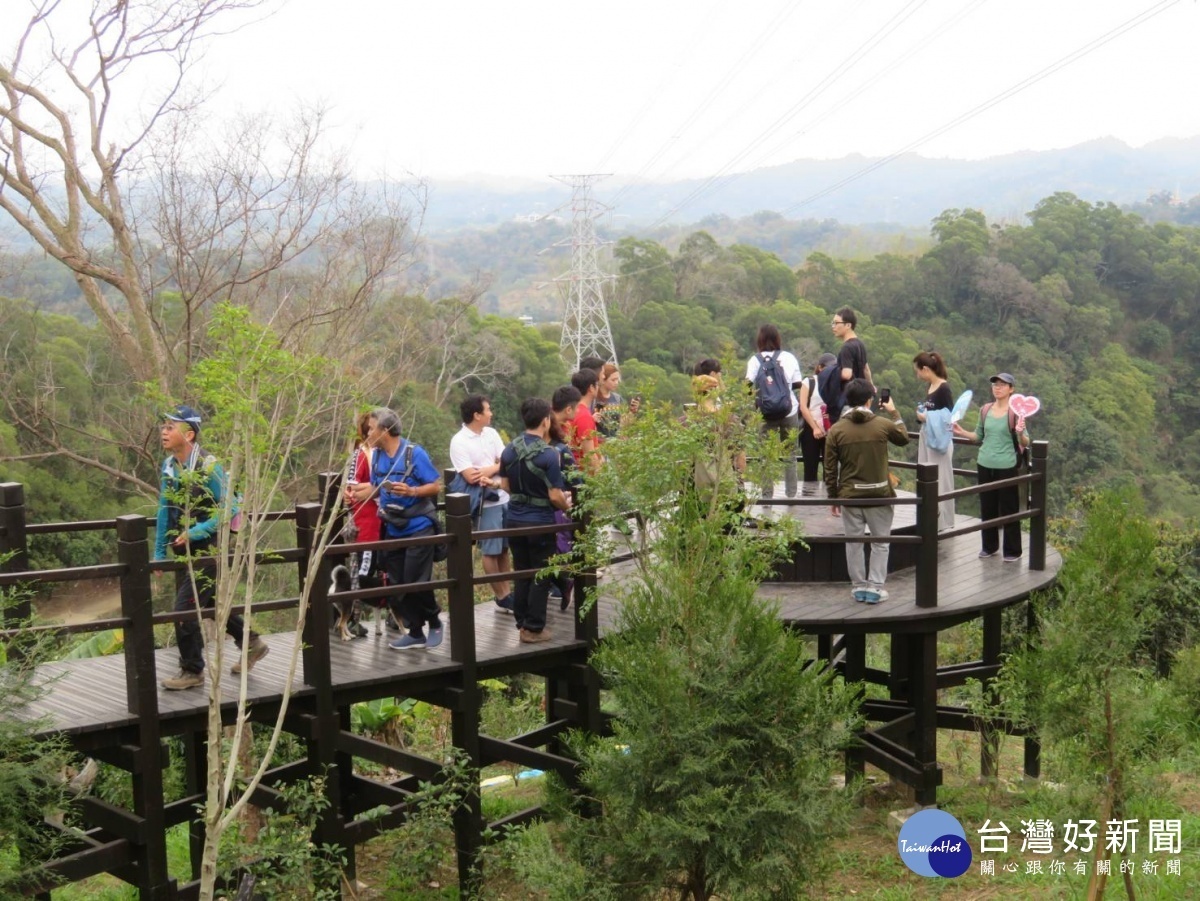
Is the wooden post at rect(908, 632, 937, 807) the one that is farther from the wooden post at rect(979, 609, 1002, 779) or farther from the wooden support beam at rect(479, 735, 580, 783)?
the wooden support beam at rect(479, 735, 580, 783)

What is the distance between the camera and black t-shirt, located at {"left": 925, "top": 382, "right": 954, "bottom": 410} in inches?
342

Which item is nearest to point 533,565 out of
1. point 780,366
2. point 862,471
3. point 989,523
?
point 862,471

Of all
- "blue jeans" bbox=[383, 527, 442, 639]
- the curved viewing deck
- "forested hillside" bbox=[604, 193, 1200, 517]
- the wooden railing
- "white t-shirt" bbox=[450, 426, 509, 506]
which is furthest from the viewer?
"forested hillside" bbox=[604, 193, 1200, 517]

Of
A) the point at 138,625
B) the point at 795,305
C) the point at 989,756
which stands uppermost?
the point at 795,305

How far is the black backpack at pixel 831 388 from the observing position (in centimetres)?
917

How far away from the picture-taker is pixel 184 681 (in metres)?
6.24

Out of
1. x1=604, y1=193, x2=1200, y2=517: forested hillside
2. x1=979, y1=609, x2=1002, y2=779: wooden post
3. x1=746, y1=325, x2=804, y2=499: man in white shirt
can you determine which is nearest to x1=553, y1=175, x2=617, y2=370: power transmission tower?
x1=604, y1=193, x2=1200, y2=517: forested hillside

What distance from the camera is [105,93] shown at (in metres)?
10.7

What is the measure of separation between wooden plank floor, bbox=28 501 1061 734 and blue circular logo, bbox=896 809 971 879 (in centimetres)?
123

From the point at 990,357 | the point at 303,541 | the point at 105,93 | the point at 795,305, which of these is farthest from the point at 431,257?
the point at 303,541

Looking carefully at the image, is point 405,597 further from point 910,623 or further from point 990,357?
point 990,357

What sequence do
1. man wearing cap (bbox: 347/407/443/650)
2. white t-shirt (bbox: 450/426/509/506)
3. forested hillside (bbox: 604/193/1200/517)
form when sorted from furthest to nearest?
forested hillside (bbox: 604/193/1200/517), white t-shirt (bbox: 450/426/509/506), man wearing cap (bbox: 347/407/443/650)

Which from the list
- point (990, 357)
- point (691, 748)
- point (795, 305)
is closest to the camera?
point (691, 748)

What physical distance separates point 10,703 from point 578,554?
3024 millimetres
